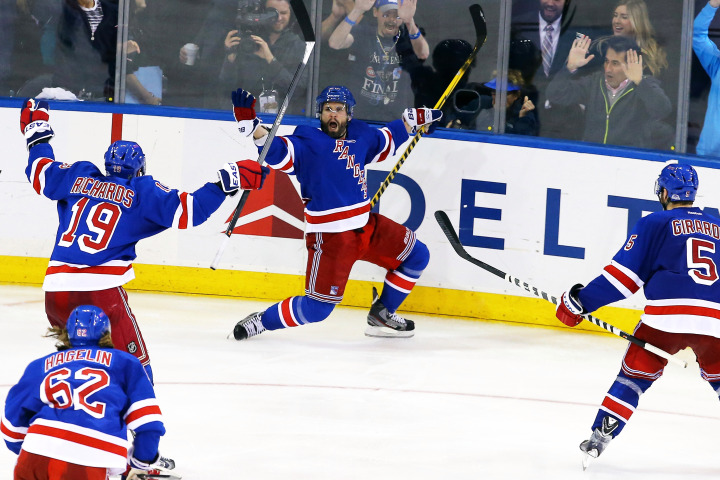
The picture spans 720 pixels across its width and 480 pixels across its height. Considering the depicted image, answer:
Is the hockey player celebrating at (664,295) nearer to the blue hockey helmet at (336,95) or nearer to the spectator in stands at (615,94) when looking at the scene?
the blue hockey helmet at (336,95)

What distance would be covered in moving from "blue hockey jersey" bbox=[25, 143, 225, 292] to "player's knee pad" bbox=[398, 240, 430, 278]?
90.8 inches

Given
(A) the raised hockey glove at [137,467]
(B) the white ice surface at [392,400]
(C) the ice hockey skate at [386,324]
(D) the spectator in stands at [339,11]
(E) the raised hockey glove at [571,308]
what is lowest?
(B) the white ice surface at [392,400]

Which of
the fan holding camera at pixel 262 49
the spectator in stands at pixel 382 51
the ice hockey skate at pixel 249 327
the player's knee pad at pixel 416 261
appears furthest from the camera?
the fan holding camera at pixel 262 49

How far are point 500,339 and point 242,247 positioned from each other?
175cm

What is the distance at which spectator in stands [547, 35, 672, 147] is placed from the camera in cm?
617

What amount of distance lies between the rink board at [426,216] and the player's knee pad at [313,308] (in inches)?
41.6

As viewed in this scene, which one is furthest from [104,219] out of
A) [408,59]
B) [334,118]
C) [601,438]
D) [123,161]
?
[408,59]

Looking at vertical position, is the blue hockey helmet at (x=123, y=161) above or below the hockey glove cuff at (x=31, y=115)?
below

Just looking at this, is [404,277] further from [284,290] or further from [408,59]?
[408,59]

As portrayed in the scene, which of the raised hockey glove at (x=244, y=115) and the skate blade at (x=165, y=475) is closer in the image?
the skate blade at (x=165, y=475)

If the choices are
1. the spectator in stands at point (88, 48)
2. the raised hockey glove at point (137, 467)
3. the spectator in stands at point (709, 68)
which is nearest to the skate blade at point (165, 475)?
the raised hockey glove at point (137, 467)

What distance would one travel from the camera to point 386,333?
6.07m

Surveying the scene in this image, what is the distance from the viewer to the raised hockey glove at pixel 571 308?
3814 millimetres

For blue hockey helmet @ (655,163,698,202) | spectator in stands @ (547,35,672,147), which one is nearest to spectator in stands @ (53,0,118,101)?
spectator in stands @ (547,35,672,147)
